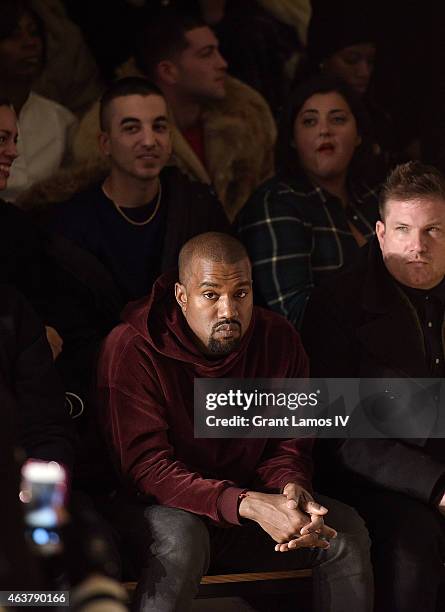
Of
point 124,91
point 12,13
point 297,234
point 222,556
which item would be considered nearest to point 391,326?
point 297,234

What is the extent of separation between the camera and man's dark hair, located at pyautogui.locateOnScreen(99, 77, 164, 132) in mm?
2535

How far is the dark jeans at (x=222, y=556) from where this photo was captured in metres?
1.85

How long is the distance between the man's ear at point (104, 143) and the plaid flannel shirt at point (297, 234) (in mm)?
392

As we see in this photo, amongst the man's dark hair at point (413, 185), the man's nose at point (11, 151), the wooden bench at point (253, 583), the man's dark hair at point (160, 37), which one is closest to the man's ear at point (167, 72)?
the man's dark hair at point (160, 37)

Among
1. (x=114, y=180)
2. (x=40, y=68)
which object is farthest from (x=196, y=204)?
(x=40, y=68)

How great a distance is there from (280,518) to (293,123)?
1214 millimetres

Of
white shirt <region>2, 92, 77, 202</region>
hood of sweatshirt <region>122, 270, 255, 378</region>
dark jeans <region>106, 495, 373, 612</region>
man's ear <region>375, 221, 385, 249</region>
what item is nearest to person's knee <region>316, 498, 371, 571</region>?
dark jeans <region>106, 495, 373, 612</region>

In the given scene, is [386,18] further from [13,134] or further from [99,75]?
[13,134]

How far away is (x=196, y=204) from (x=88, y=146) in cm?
32

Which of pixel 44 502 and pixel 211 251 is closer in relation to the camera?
pixel 44 502

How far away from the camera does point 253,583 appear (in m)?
2.03

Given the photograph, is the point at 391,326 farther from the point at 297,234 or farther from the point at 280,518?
the point at 280,518

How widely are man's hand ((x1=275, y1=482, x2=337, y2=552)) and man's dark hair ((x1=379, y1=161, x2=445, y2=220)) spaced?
28.1 inches

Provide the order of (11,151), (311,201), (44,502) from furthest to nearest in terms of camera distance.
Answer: (311,201) → (11,151) → (44,502)
